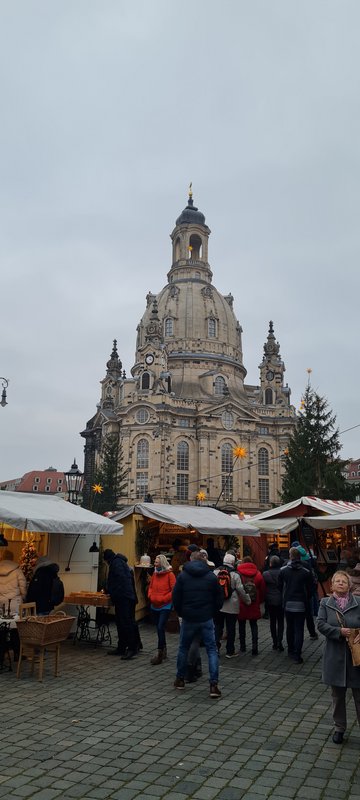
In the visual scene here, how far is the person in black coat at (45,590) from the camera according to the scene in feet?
36.5

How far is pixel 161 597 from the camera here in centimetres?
1076

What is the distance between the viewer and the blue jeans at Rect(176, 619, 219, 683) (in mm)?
8422

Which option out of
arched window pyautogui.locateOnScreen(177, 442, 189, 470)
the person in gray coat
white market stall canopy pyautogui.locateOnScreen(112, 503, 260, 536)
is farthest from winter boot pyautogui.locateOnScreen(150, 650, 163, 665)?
arched window pyautogui.locateOnScreen(177, 442, 189, 470)

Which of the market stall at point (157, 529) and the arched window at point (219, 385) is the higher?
the arched window at point (219, 385)

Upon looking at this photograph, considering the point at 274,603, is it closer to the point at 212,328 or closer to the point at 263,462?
the point at 263,462

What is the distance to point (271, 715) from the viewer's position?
300 inches

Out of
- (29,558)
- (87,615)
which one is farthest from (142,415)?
(87,615)

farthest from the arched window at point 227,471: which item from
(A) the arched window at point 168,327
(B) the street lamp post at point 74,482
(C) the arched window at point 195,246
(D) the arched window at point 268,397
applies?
(B) the street lamp post at point 74,482

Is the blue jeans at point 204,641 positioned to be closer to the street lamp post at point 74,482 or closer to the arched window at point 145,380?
the street lamp post at point 74,482

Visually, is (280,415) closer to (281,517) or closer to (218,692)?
(281,517)

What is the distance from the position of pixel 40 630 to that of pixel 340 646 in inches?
187

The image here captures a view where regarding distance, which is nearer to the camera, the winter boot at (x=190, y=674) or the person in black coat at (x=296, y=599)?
the winter boot at (x=190, y=674)

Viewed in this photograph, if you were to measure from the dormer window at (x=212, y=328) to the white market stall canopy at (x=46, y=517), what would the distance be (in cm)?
6527

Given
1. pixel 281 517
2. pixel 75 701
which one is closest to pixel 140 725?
pixel 75 701
